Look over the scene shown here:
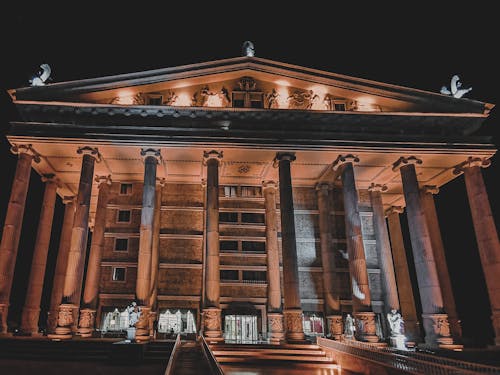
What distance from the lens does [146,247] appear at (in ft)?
89.0

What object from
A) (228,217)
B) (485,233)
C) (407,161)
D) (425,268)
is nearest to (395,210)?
(407,161)

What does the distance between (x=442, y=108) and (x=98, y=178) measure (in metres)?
29.4

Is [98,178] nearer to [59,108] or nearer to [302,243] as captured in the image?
[59,108]

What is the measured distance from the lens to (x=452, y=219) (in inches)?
2019

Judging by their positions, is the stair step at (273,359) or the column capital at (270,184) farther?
the column capital at (270,184)

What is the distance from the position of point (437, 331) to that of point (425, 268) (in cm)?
418

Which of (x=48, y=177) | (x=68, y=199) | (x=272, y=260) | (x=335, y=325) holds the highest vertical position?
(x=48, y=177)

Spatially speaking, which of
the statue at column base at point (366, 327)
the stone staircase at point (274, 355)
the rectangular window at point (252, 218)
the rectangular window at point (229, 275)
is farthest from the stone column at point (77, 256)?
the statue at column base at point (366, 327)

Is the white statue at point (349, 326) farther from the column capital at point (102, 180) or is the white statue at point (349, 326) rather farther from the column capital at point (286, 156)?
the column capital at point (102, 180)

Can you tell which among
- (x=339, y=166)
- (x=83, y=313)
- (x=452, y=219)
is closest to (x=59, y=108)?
(x=83, y=313)

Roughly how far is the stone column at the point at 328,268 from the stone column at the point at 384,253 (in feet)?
13.4

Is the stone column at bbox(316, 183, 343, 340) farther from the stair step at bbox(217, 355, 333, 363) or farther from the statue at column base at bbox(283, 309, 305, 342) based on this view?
the stair step at bbox(217, 355, 333, 363)

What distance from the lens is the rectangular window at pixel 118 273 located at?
34656 mm

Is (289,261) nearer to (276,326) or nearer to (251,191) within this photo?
(276,326)
